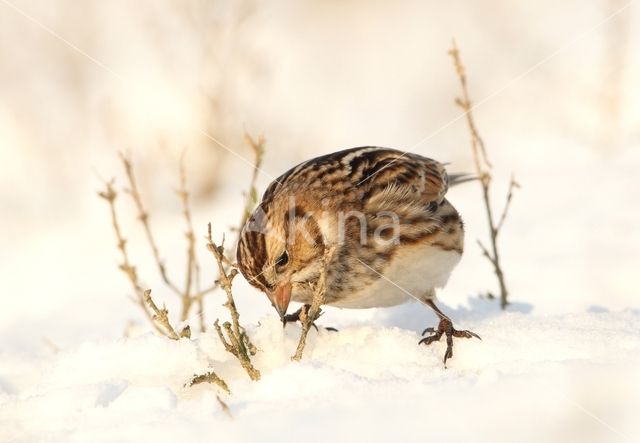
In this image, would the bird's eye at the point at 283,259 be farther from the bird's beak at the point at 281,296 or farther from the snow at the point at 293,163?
the snow at the point at 293,163

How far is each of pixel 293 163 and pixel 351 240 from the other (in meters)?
5.13

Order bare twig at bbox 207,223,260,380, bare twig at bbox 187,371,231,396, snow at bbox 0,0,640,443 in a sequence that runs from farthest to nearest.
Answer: bare twig at bbox 207,223,260,380 < bare twig at bbox 187,371,231,396 < snow at bbox 0,0,640,443

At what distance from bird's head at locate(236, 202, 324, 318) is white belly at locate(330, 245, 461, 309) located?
0.65 ft

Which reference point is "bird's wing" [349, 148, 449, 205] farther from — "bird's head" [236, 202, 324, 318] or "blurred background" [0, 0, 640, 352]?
"blurred background" [0, 0, 640, 352]

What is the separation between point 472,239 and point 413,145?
265cm

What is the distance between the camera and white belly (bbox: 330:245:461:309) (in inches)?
141

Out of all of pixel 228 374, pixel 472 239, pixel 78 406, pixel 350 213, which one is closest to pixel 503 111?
pixel 472 239

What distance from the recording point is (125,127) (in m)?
9.02

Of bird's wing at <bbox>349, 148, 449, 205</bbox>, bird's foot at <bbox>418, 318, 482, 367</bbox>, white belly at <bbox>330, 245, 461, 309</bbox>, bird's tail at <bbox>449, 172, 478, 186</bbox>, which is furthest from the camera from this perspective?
bird's tail at <bbox>449, 172, 478, 186</bbox>

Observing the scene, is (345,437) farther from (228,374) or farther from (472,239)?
(472,239)

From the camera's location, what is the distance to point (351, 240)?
3613 millimetres

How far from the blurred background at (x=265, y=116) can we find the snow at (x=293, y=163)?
3 centimetres

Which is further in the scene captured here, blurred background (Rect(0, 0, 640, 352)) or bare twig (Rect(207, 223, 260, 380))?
blurred background (Rect(0, 0, 640, 352))

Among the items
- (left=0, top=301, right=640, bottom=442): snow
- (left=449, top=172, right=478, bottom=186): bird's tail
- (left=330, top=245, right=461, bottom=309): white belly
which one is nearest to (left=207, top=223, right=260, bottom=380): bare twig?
(left=0, top=301, right=640, bottom=442): snow
